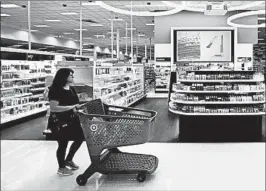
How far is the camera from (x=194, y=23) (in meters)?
13.8

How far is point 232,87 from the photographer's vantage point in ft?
22.7

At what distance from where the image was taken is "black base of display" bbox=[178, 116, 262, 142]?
6.92 metres

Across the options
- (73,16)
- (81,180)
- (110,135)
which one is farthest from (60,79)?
(73,16)

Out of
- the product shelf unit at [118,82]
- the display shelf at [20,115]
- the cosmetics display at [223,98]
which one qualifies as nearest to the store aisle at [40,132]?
the display shelf at [20,115]

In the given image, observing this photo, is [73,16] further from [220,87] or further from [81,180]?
[81,180]

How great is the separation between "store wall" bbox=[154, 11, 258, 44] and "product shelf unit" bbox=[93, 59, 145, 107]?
6.04 ft

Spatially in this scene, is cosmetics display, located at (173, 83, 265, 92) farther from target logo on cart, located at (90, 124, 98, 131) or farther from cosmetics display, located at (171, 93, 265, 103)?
target logo on cart, located at (90, 124, 98, 131)

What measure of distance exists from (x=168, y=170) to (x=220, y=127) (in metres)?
2.84

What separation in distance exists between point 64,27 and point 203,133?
13688mm

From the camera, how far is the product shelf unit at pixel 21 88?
9602 mm

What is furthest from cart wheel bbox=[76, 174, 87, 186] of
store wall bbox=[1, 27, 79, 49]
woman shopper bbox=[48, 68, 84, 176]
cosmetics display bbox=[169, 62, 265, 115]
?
store wall bbox=[1, 27, 79, 49]

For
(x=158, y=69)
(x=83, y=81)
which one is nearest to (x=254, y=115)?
(x=83, y=81)

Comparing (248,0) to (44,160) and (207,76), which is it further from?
(44,160)

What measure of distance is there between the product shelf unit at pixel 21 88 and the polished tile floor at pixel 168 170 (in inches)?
156
